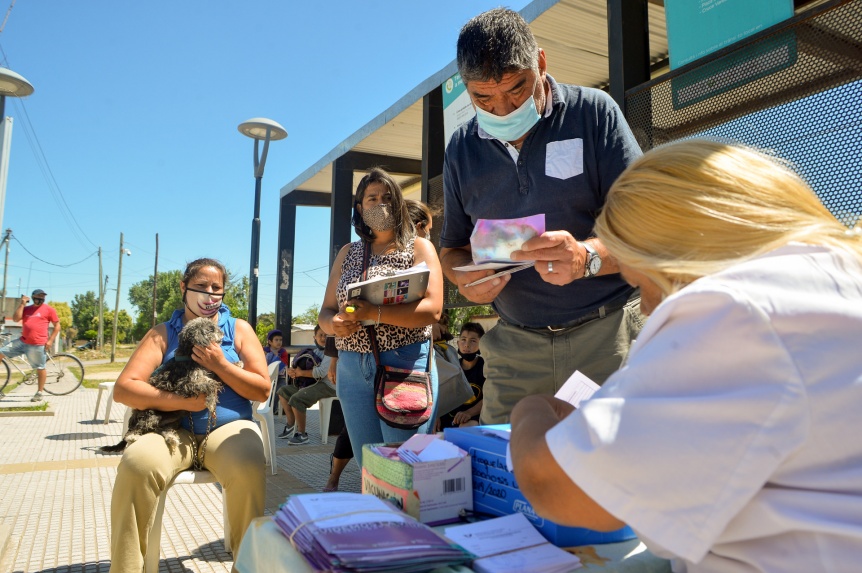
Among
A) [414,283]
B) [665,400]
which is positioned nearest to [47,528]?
[414,283]

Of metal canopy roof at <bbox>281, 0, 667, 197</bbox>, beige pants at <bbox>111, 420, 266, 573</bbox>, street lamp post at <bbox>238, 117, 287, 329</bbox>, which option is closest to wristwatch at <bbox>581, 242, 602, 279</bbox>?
beige pants at <bbox>111, 420, 266, 573</bbox>

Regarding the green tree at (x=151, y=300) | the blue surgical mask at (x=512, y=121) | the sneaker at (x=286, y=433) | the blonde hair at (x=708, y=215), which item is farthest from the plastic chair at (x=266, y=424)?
the green tree at (x=151, y=300)

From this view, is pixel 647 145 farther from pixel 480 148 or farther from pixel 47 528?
pixel 47 528

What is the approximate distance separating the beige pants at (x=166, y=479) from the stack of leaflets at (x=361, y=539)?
177cm

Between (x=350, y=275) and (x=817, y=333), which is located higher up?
(x=350, y=275)

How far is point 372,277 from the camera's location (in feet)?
8.98

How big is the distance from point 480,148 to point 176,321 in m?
2.13

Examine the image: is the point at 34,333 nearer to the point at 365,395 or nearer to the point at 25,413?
the point at 25,413

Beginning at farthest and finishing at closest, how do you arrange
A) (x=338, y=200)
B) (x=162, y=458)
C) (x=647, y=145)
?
1. (x=338, y=200)
2. (x=647, y=145)
3. (x=162, y=458)

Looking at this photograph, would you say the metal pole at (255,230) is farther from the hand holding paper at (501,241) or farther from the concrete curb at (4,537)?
the hand holding paper at (501,241)

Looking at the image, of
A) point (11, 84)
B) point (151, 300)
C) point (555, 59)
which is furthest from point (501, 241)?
point (151, 300)

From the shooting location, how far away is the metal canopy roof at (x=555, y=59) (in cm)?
498

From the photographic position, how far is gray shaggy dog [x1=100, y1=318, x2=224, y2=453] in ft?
9.62

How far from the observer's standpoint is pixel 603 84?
6496 millimetres
